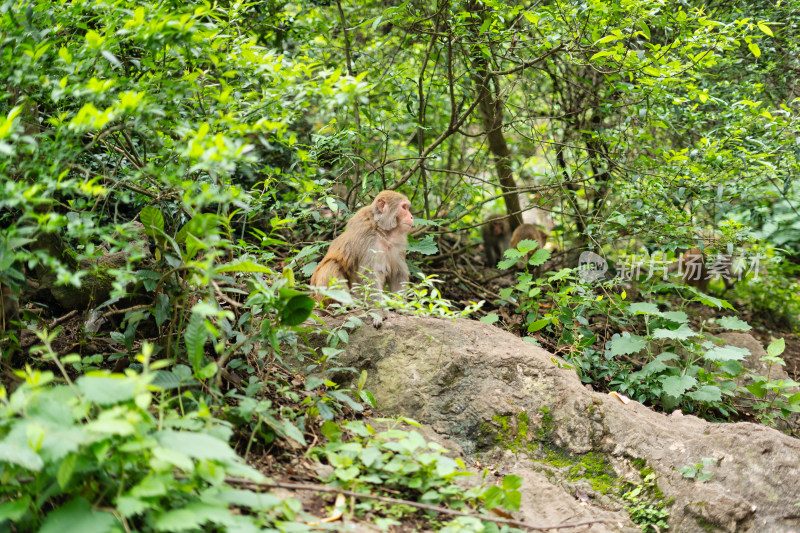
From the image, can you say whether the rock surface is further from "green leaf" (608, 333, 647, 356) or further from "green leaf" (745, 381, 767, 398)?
"green leaf" (745, 381, 767, 398)

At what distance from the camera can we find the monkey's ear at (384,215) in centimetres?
548

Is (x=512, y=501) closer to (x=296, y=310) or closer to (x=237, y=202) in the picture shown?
(x=296, y=310)

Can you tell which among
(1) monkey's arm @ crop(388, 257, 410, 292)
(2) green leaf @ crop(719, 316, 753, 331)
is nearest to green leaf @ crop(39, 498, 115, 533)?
(1) monkey's arm @ crop(388, 257, 410, 292)

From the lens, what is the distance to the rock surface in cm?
348

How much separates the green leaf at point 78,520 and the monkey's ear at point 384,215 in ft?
11.9

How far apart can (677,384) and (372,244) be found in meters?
2.74

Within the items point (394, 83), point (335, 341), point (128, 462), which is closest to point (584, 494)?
point (335, 341)

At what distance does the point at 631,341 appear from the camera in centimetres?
548

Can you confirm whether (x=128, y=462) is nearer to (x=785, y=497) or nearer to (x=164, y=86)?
(x=164, y=86)

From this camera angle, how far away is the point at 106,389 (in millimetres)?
2195

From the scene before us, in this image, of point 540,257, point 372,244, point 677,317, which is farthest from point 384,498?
point 540,257

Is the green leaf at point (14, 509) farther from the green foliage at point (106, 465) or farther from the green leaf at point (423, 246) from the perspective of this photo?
the green leaf at point (423, 246)

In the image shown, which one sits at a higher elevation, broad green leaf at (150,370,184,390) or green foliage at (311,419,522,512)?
broad green leaf at (150,370,184,390)

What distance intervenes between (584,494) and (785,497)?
45.3 inches
